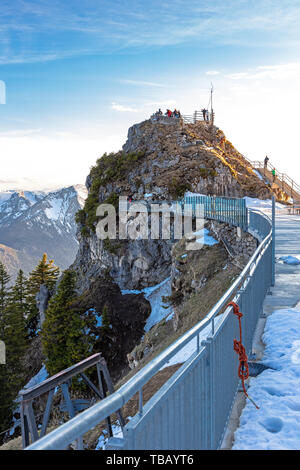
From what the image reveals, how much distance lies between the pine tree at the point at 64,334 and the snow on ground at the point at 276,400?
87.8ft

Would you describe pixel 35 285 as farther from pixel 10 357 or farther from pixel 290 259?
pixel 290 259

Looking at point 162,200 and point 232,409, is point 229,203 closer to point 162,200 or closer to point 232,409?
point 232,409

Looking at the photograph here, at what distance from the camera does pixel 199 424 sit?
3.51m

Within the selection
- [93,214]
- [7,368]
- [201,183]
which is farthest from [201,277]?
[93,214]

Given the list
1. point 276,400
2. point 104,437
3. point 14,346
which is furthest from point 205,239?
point 14,346

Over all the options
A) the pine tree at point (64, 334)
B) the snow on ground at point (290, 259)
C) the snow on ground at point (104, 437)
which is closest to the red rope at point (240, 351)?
the snow on ground at point (104, 437)

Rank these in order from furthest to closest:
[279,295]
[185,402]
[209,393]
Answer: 1. [279,295]
2. [209,393]
3. [185,402]

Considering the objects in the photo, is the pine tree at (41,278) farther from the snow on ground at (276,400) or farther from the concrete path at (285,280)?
the snow on ground at (276,400)

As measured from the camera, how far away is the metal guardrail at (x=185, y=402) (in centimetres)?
188

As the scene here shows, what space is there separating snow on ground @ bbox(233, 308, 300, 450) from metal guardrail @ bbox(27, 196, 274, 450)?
29 cm

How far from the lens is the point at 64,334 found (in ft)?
107

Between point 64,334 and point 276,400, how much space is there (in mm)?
29797

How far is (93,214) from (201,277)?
1159 inches

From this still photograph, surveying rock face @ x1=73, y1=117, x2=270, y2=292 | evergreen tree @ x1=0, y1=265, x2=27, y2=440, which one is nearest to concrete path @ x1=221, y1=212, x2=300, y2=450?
rock face @ x1=73, y1=117, x2=270, y2=292
